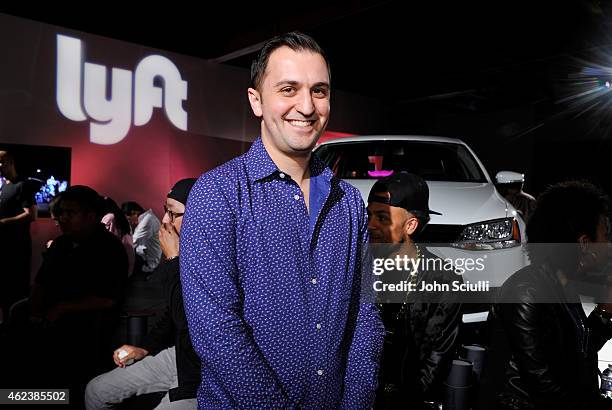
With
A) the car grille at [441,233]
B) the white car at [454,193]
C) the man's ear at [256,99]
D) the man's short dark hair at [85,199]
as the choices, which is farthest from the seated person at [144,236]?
the man's ear at [256,99]

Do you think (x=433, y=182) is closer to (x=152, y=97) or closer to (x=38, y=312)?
(x=38, y=312)

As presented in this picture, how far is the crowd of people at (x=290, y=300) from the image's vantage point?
1.34m

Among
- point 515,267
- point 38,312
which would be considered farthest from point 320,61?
point 515,267

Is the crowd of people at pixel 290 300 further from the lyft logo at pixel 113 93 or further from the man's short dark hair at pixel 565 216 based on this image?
the lyft logo at pixel 113 93

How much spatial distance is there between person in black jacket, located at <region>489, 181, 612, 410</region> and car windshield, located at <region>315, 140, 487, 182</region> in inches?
108

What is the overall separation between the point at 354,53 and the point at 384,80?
2.03 m

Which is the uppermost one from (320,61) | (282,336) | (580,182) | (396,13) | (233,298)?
(396,13)

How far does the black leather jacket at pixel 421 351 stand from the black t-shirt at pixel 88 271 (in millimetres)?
1629

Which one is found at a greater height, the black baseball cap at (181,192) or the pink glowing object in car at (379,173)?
the pink glowing object in car at (379,173)

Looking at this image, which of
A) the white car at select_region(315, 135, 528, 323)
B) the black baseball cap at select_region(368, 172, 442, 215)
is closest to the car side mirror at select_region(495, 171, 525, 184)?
the white car at select_region(315, 135, 528, 323)

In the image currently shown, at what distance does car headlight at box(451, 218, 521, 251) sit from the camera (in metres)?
3.79

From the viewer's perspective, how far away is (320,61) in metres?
1.44

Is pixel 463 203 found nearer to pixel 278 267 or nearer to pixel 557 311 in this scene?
pixel 557 311

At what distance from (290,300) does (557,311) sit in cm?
117
